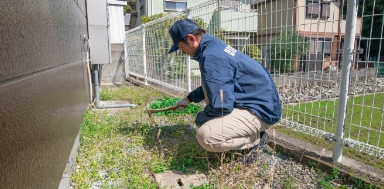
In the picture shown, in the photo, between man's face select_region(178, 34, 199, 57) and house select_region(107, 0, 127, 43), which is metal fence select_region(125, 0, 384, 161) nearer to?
man's face select_region(178, 34, 199, 57)

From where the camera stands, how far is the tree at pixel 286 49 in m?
2.50

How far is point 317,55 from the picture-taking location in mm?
2402

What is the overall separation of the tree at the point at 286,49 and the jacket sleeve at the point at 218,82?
0.94 meters

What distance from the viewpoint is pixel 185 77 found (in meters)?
4.56

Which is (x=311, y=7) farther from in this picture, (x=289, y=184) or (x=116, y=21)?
(x=116, y=21)

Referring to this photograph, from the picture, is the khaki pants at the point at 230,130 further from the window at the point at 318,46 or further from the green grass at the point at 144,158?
the window at the point at 318,46

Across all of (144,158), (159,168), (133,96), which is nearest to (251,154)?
(159,168)

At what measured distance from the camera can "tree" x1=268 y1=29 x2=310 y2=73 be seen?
2.50 metres

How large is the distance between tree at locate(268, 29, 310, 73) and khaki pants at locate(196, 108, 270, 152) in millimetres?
888

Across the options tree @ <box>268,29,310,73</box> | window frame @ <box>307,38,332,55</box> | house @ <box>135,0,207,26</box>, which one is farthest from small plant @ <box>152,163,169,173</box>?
house @ <box>135,0,207,26</box>

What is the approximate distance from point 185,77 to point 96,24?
1.79 meters

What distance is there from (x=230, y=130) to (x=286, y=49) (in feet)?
3.95

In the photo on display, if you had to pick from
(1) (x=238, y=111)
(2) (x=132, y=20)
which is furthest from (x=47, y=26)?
(2) (x=132, y=20)

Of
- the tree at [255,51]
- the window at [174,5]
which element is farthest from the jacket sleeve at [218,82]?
the window at [174,5]
